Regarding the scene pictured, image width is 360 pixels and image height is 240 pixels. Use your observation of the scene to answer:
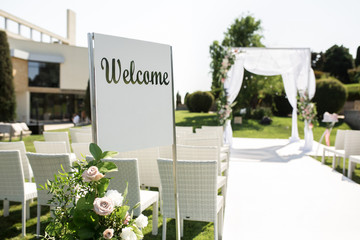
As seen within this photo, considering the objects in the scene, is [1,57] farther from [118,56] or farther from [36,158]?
[118,56]

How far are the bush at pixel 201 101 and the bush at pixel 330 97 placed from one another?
951 centimetres

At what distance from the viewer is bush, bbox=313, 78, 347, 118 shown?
1830 centimetres

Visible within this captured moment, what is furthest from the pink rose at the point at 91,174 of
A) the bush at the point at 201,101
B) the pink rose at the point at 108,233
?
the bush at the point at 201,101

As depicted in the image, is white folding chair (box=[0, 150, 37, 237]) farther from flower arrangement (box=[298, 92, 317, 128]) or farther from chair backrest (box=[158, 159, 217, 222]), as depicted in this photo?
flower arrangement (box=[298, 92, 317, 128])

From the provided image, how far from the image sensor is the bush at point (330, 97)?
1830cm

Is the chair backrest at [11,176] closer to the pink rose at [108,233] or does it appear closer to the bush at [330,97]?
the pink rose at [108,233]

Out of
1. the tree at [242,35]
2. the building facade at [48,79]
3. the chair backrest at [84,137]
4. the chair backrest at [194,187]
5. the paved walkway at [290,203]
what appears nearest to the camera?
the chair backrest at [194,187]

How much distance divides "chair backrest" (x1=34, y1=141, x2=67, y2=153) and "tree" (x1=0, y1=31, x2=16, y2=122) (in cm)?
1355

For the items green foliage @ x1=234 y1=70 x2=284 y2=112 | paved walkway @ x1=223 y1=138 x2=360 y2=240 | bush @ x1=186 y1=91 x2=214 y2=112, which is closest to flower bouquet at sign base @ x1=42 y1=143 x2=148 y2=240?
paved walkway @ x1=223 y1=138 x2=360 y2=240

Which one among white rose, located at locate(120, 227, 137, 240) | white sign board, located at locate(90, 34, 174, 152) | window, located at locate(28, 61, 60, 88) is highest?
window, located at locate(28, 61, 60, 88)

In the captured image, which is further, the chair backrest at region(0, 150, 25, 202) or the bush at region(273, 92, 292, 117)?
the bush at region(273, 92, 292, 117)

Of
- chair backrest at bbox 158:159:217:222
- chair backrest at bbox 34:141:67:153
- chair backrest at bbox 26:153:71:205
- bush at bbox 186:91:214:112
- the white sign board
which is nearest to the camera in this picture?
the white sign board

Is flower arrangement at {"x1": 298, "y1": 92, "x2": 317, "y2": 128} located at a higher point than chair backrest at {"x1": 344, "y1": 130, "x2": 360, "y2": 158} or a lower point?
higher

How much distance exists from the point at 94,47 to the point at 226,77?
9029 millimetres
